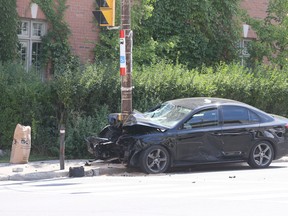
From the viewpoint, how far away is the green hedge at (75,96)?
1509cm

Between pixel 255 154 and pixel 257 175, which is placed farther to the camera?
pixel 255 154

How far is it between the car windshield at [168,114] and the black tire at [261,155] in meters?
1.94

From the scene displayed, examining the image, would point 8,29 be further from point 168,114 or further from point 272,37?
point 272,37

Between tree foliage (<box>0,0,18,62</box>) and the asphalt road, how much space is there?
22.8 ft

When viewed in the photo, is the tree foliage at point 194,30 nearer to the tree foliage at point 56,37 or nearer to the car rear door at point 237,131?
the tree foliage at point 56,37

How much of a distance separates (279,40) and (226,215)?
1535 cm

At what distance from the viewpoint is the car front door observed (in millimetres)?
12984

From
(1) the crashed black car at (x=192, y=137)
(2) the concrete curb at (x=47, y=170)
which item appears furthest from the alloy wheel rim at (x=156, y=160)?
(2) the concrete curb at (x=47, y=170)

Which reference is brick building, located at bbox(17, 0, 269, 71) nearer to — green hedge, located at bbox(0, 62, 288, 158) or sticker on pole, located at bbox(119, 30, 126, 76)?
green hedge, located at bbox(0, 62, 288, 158)

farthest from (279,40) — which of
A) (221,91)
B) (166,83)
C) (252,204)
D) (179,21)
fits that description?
(252,204)

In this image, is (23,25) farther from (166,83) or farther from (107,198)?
(107,198)

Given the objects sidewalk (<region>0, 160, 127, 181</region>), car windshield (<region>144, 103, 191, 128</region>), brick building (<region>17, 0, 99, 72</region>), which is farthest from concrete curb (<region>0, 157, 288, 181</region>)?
brick building (<region>17, 0, 99, 72</region>)

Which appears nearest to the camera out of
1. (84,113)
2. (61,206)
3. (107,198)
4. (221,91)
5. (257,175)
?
(61,206)

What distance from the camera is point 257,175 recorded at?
12570 mm
